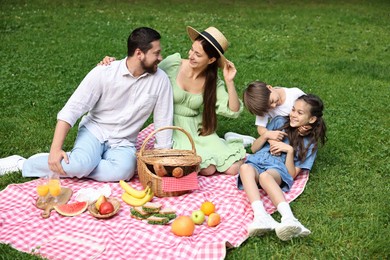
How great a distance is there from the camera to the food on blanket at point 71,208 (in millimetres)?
4465

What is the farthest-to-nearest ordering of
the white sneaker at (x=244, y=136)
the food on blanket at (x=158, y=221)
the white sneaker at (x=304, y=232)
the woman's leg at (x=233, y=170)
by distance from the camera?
the white sneaker at (x=244, y=136)
the woman's leg at (x=233, y=170)
the food on blanket at (x=158, y=221)
the white sneaker at (x=304, y=232)

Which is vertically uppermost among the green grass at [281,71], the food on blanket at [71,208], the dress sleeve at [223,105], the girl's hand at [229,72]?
the girl's hand at [229,72]

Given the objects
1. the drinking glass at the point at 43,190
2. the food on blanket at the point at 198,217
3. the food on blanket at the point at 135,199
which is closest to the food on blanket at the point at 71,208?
the drinking glass at the point at 43,190

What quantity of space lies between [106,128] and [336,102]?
3698 millimetres

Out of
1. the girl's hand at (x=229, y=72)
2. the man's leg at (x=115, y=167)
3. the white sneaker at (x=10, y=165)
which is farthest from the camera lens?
the girl's hand at (x=229, y=72)

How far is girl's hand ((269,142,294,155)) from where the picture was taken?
5.12m

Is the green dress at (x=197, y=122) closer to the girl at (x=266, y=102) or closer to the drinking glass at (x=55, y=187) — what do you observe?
the girl at (x=266, y=102)

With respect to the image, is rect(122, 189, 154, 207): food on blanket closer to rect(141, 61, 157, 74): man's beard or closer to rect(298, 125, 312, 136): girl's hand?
rect(141, 61, 157, 74): man's beard

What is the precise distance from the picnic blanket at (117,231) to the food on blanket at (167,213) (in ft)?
0.35

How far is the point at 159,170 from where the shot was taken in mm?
4840

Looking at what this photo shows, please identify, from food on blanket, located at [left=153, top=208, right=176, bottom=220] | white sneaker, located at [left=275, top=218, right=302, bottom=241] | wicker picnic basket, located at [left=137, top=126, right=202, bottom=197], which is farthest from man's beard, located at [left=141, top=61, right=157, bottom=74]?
white sneaker, located at [left=275, top=218, right=302, bottom=241]

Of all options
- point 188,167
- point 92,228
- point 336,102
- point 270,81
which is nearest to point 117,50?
point 270,81

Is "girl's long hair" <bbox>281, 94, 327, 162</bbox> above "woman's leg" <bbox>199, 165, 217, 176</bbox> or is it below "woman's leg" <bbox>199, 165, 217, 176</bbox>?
above

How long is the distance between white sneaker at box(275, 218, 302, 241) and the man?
5.49 feet
